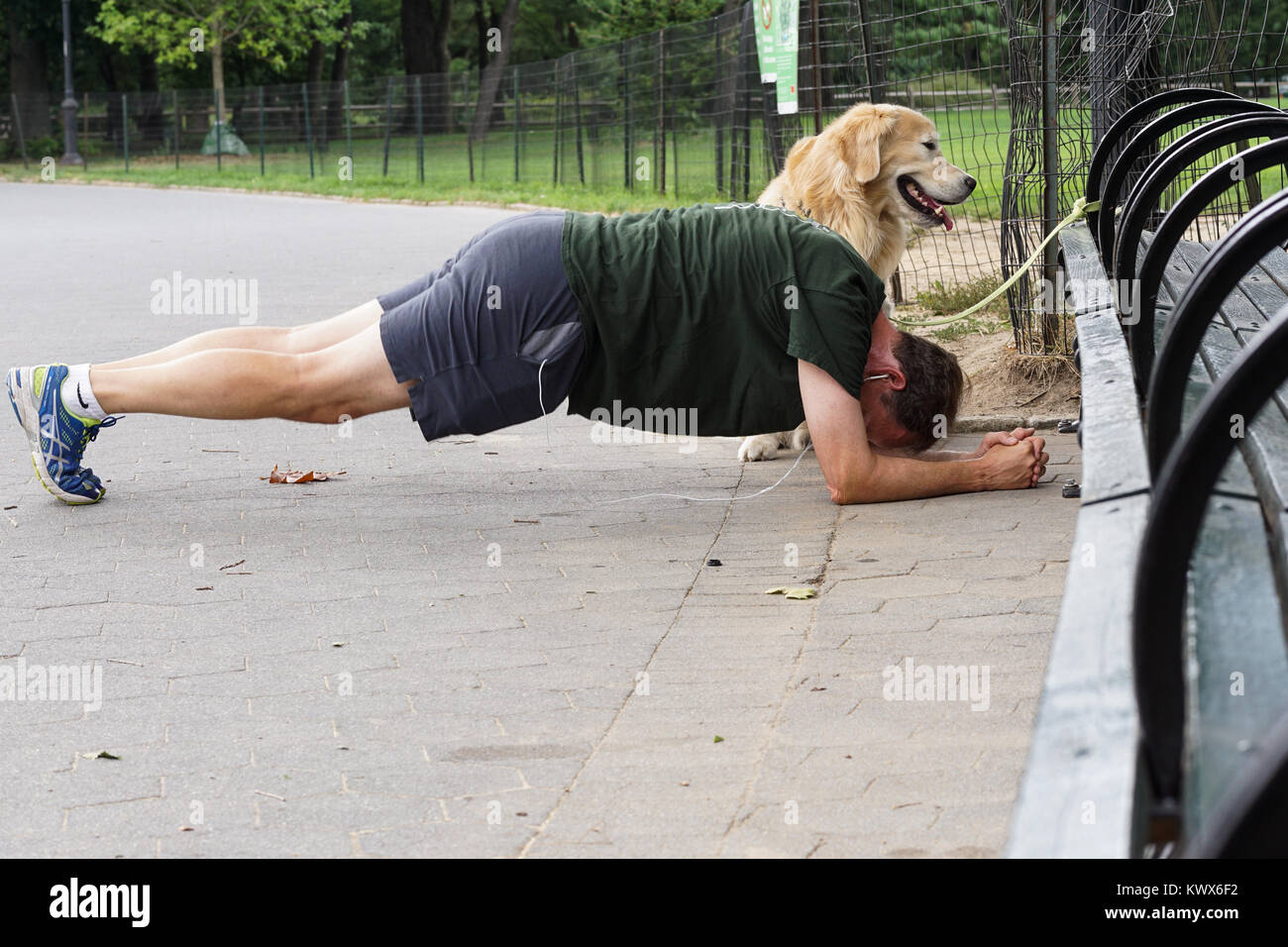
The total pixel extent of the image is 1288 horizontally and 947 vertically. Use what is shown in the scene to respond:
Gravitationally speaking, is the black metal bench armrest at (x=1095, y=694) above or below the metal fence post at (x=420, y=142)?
below

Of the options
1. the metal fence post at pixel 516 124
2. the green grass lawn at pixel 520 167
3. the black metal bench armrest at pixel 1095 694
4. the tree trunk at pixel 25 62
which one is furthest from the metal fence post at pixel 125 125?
the black metal bench armrest at pixel 1095 694

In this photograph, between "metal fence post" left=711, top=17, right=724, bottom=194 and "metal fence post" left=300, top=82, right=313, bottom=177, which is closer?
"metal fence post" left=711, top=17, right=724, bottom=194

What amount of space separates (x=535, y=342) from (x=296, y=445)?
200 cm

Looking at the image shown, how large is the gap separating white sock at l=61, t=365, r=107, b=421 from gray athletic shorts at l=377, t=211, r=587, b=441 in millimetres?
1025

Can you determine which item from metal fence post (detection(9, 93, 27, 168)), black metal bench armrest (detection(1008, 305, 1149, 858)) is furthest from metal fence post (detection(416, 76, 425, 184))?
black metal bench armrest (detection(1008, 305, 1149, 858))

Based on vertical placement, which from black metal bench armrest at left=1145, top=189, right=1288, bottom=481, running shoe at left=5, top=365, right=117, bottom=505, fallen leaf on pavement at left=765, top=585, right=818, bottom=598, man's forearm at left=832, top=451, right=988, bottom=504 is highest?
black metal bench armrest at left=1145, top=189, right=1288, bottom=481

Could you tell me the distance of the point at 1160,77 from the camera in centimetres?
693

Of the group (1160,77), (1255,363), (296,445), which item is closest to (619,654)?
(1255,363)

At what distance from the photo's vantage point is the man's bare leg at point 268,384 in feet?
16.2

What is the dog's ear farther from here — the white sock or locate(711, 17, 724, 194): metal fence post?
locate(711, 17, 724, 194): metal fence post

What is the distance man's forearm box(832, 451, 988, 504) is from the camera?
517 centimetres

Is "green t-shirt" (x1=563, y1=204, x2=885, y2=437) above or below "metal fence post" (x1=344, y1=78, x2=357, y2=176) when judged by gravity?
below

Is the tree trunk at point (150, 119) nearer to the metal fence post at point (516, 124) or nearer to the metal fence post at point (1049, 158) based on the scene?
the metal fence post at point (516, 124)

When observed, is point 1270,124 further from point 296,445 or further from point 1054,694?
point 296,445
